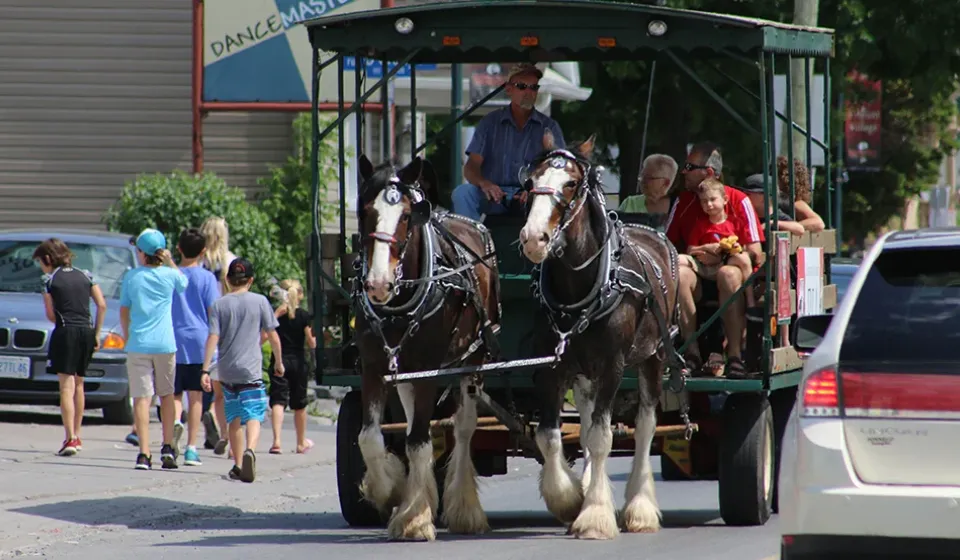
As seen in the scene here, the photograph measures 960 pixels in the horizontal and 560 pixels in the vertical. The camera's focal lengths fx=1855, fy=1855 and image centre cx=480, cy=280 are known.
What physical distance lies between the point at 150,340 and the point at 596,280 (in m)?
5.21

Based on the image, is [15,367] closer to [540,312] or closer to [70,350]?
[70,350]

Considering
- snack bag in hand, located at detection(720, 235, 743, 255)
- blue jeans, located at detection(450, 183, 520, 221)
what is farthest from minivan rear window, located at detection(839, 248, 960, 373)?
blue jeans, located at detection(450, 183, 520, 221)

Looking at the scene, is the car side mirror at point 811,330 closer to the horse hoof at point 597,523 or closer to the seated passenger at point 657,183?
the horse hoof at point 597,523

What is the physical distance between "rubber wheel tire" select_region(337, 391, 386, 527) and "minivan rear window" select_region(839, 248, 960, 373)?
4.57m

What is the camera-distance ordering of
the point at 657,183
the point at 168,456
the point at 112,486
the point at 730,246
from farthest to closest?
the point at 168,456
the point at 112,486
the point at 657,183
the point at 730,246

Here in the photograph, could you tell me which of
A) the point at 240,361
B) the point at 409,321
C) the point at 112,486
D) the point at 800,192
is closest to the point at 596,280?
the point at 409,321

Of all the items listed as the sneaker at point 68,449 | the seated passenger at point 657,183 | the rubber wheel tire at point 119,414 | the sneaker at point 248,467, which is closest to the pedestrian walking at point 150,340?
the sneaker at point 68,449

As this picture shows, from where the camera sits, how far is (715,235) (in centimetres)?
1179

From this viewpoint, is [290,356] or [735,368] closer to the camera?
[735,368]

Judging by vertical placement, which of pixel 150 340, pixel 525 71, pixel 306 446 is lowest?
pixel 306 446

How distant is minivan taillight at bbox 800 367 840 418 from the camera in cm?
696

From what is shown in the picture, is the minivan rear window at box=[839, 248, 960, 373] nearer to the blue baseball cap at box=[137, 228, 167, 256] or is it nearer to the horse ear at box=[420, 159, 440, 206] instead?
the horse ear at box=[420, 159, 440, 206]

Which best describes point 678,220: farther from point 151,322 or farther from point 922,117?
point 922,117

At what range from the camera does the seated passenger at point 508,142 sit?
1196 centimetres
